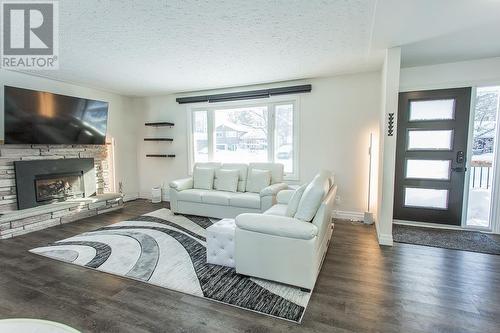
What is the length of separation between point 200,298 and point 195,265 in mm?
608

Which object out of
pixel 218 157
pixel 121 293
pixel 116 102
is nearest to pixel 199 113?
pixel 218 157

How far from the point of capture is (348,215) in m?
4.43

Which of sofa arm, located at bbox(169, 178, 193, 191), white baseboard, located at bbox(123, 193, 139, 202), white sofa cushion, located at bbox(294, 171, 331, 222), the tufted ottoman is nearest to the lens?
white sofa cushion, located at bbox(294, 171, 331, 222)

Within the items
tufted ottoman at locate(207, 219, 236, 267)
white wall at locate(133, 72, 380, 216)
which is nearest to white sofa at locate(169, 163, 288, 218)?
white wall at locate(133, 72, 380, 216)

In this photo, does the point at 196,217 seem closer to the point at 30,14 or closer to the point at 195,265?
the point at 195,265

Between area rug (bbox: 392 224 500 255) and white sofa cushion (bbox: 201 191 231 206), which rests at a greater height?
white sofa cushion (bbox: 201 191 231 206)

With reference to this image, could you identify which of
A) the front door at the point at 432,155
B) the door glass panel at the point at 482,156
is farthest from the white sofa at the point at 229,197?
the door glass panel at the point at 482,156

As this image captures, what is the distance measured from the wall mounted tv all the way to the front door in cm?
557

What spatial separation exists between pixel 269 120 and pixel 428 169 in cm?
285

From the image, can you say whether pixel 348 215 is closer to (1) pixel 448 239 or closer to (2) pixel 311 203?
(1) pixel 448 239

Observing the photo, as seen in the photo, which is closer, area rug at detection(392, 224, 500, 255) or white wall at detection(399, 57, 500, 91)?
area rug at detection(392, 224, 500, 255)

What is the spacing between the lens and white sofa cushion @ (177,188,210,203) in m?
4.47

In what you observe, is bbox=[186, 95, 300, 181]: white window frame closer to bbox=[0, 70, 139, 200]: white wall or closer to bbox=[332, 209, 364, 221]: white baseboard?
bbox=[332, 209, 364, 221]: white baseboard

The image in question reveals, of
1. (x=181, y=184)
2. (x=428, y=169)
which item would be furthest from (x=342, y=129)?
(x=181, y=184)
